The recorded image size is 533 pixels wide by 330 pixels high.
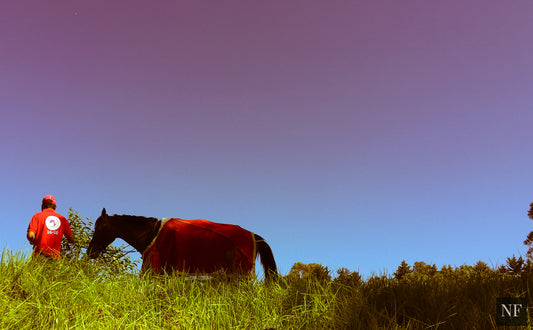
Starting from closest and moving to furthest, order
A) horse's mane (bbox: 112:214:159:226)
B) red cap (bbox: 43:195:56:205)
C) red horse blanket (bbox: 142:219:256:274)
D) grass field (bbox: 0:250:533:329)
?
grass field (bbox: 0:250:533:329)
red horse blanket (bbox: 142:219:256:274)
horse's mane (bbox: 112:214:159:226)
red cap (bbox: 43:195:56:205)

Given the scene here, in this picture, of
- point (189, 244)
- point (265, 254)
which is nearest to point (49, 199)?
point (189, 244)

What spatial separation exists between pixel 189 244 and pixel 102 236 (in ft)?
7.36

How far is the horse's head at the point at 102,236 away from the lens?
336 inches

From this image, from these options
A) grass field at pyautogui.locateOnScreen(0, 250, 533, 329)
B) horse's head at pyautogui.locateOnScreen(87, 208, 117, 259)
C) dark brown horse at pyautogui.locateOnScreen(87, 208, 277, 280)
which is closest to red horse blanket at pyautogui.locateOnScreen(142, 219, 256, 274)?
dark brown horse at pyautogui.locateOnScreen(87, 208, 277, 280)

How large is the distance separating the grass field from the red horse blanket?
106 centimetres

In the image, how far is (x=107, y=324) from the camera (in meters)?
4.80

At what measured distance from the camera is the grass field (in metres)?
4.52

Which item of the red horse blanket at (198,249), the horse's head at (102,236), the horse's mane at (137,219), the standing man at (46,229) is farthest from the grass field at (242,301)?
the standing man at (46,229)

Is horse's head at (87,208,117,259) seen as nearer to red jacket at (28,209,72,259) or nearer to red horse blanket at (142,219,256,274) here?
red jacket at (28,209,72,259)

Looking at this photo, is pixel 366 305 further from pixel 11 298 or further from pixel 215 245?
pixel 11 298

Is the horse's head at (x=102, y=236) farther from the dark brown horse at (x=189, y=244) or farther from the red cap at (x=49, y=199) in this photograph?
the red cap at (x=49, y=199)

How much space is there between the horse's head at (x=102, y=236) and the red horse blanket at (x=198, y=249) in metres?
1.17

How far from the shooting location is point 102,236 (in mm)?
8562

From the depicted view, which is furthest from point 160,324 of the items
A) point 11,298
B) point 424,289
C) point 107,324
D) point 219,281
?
point 424,289
